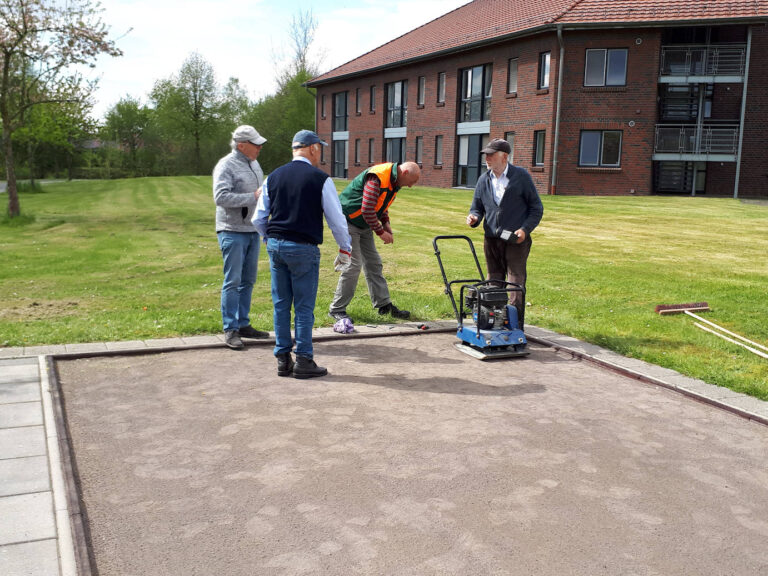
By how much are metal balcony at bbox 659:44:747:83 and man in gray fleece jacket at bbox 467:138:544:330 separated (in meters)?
23.6

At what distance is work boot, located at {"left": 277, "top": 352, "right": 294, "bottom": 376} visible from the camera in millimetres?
6086

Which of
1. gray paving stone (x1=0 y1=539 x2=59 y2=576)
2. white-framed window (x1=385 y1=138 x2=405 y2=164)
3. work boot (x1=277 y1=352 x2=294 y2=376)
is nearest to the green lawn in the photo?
work boot (x1=277 y1=352 x2=294 y2=376)

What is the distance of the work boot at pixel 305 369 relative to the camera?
6.02 meters

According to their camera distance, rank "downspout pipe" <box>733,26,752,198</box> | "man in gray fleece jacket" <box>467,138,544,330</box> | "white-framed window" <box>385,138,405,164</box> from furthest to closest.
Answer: "white-framed window" <box>385,138,405,164</box> → "downspout pipe" <box>733,26,752,198</box> → "man in gray fleece jacket" <box>467,138,544,330</box>

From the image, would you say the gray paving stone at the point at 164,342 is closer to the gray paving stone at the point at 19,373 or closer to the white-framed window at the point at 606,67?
the gray paving stone at the point at 19,373

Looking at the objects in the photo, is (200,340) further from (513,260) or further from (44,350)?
(513,260)

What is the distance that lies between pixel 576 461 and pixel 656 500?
1.90 ft

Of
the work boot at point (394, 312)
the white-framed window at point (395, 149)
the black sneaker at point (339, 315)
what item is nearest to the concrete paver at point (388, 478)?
the black sneaker at point (339, 315)

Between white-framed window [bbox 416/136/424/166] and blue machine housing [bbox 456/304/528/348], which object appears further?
white-framed window [bbox 416/136/424/166]

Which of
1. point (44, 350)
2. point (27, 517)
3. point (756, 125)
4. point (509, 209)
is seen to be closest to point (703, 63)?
point (756, 125)

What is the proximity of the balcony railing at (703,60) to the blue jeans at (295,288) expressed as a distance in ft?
85.9

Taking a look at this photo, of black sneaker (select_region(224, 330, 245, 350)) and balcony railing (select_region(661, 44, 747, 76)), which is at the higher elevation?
balcony railing (select_region(661, 44, 747, 76))

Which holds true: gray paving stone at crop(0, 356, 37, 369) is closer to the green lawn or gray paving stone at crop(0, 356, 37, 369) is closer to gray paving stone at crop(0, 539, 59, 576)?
the green lawn

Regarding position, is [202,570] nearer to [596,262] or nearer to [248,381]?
[248,381]
